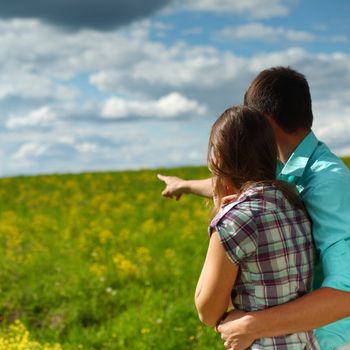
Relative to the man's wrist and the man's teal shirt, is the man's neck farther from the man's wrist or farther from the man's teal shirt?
the man's wrist

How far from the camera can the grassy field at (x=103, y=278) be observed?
627 centimetres

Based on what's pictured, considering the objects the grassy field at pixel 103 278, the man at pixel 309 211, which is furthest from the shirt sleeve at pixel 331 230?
the grassy field at pixel 103 278

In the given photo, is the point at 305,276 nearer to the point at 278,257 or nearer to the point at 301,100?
the point at 278,257

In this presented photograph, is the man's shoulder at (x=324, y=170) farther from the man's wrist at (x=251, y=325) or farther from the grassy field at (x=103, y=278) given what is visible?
the grassy field at (x=103, y=278)

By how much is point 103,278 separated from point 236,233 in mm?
5510

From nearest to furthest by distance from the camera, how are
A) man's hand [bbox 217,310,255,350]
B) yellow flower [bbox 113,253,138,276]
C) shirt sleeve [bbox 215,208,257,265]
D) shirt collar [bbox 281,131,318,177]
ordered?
shirt sleeve [bbox 215,208,257,265], man's hand [bbox 217,310,255,350], shirt collar [bbox 281,131,318,177], yellow flower [bbox 113,253,138,276]

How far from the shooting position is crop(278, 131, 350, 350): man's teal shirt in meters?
2.57

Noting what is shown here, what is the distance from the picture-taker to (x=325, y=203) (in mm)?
2605

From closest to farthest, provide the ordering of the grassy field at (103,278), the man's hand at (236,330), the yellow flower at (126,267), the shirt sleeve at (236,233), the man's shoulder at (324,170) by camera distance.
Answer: the shirt sleeve at (236,233)
the man's hand at (236,330)
the man's shoulder at (324,170)
the grassy field at (103,278)
the yellow flower at (126,267)

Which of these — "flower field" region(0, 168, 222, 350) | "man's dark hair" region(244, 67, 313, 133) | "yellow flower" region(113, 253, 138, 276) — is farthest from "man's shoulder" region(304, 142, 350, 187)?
"yellow flower" region(113, 253, 138, 276)

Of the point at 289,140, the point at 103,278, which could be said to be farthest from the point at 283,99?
the point at 103,278

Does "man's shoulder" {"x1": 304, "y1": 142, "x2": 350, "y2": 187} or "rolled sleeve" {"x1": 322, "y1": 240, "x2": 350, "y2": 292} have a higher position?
"man's shoulder" {"x1": 304, "y1": 142, "x2": 350, "y2": 187}

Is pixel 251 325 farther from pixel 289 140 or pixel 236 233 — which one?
pixel 289 140

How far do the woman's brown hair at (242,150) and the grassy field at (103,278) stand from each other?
8.85 feet
